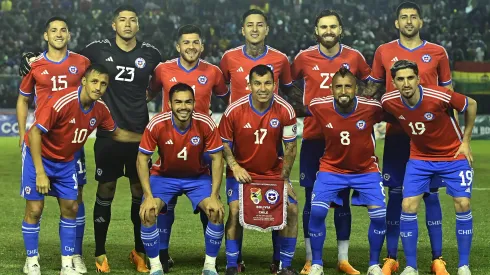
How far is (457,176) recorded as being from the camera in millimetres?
7168

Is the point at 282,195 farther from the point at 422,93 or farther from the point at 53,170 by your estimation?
the point at 53,170

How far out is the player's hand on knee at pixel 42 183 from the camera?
6919 mm

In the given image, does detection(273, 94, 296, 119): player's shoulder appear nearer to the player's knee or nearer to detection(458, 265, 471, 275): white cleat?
the player's knee

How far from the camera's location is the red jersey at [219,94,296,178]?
7.31m

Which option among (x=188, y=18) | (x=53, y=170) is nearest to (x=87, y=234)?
(x=53, y=170)

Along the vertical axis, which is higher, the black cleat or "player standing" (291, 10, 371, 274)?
"player standing" (291, 10, 371, 274)

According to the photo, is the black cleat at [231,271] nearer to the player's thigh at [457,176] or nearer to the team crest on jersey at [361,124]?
the team crest on jersey at [361,124]

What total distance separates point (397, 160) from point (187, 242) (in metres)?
2.48

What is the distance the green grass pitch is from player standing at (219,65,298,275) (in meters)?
0.53

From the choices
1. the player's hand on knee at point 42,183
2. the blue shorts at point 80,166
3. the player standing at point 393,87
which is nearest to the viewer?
the player's hand on knee at point 42,183

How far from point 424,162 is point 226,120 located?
5.28 ft

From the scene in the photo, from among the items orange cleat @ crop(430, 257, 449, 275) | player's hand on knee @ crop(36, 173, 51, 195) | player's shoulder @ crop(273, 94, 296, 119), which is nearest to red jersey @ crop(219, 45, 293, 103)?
player's shoulder @ crop(273, 94, 296, 119)

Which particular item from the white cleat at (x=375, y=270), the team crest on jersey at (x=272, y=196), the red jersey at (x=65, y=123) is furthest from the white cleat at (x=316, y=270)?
the red jersey at (x=65, y=123)

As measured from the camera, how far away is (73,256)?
301 inches
